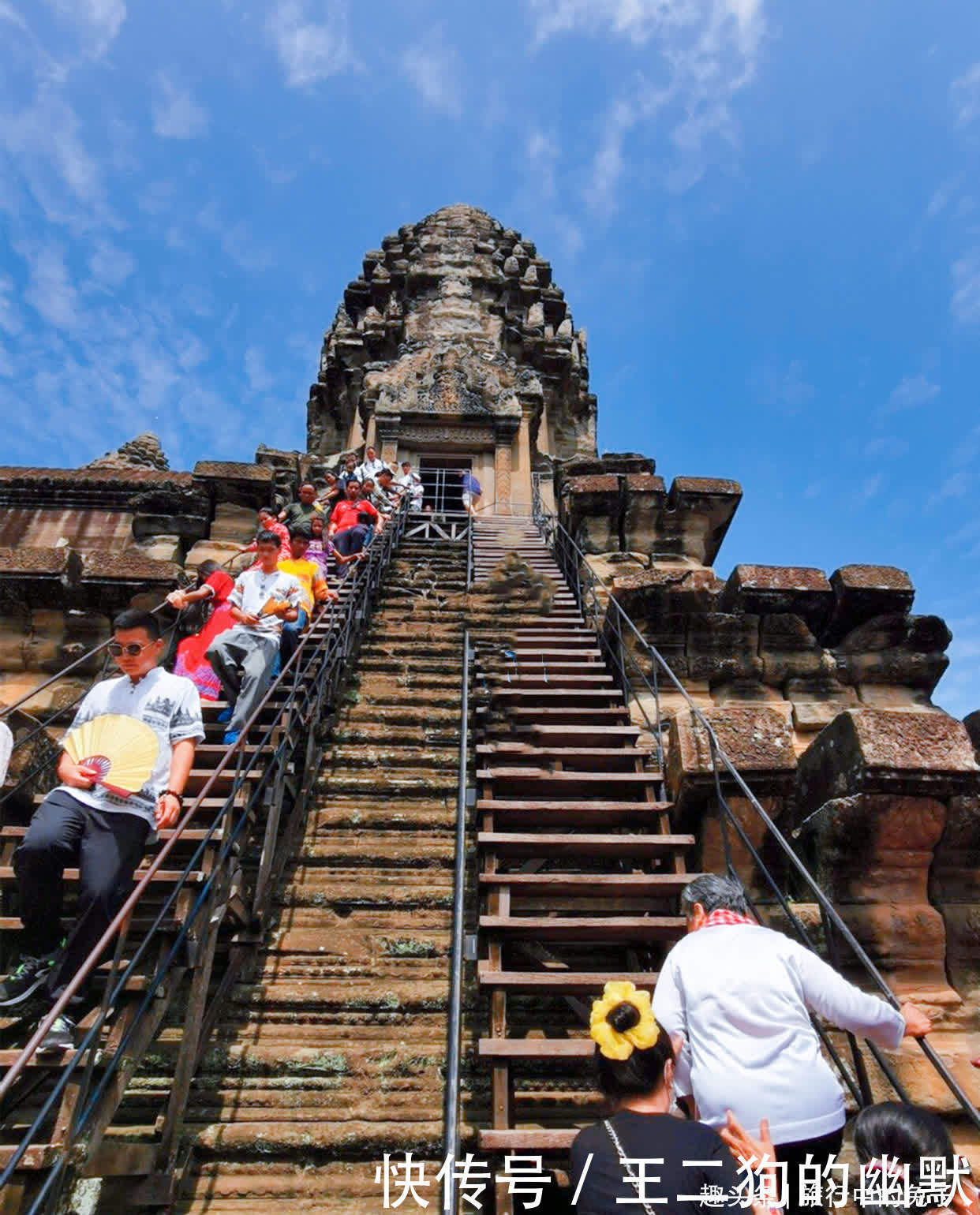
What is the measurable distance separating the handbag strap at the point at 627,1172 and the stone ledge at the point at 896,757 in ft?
7.88

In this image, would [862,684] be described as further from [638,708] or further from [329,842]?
[329,842]

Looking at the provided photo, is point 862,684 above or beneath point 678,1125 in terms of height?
above

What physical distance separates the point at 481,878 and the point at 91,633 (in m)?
4.23

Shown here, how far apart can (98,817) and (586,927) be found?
7.79 feet

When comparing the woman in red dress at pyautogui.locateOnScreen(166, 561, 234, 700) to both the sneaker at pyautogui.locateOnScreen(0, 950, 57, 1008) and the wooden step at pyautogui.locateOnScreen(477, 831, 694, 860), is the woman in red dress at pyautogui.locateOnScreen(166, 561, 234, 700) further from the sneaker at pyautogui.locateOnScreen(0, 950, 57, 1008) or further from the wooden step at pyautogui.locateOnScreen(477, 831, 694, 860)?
the wooden step at pyautogui.locateOnScreen(477, 831, 694, 860)

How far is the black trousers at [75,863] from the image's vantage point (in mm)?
3014

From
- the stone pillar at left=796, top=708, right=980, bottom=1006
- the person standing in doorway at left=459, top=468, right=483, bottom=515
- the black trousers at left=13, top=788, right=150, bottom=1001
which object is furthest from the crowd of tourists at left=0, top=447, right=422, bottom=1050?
the person standing in doorway at left=459, top=468, right=483, bottom=515

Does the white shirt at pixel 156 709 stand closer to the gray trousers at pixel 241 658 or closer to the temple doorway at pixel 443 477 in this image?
the gray trousers at pixel 241 658

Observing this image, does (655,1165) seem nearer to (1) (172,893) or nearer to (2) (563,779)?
(1) (172,893)

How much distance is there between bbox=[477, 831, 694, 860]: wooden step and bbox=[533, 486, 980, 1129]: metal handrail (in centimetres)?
36

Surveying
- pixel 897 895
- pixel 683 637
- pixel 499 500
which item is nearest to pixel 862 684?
pixel 683 637

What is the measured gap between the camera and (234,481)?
8.01 meters

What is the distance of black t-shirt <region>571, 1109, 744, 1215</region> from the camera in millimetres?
1798

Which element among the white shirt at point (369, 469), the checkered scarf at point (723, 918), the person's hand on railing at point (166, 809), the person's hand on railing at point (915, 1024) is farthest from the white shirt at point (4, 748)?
the white shirt at point (369, 469)
